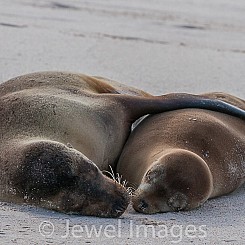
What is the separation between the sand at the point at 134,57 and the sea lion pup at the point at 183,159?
0.09m

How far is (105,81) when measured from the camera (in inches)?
268

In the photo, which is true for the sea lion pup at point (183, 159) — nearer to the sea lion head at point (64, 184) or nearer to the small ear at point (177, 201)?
the small ear at point (177, 201)

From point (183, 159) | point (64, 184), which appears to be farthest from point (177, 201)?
point (64, 184)

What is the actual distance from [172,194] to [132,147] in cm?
83

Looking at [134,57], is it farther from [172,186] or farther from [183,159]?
[172,186]

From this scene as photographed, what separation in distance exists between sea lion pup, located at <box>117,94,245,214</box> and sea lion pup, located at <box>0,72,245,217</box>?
0.12 meters

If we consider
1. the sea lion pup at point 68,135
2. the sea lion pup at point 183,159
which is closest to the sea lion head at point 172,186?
the sea lion pup at point 183,159

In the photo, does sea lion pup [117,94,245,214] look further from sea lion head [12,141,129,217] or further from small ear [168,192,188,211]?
sea lion head [12,141,129,217]

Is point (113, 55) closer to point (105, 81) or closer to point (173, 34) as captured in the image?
point (173, 34)

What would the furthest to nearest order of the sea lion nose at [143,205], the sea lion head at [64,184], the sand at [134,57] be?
the sea lion nose at [143,205] < the sea lion head at [64,184] < the sand at [134,57]

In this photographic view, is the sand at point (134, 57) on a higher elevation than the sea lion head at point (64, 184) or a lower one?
lower

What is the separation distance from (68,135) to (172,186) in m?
0.69

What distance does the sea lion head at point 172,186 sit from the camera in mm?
5121

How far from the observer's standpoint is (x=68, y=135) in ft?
17.9
